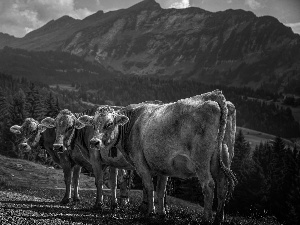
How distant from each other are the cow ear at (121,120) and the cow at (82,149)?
2.29m

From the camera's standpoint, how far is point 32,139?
23.5m

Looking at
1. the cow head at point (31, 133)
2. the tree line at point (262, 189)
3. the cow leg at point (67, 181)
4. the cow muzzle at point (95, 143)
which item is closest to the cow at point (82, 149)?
the cow leg at point (67, 181)

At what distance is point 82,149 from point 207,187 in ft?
32.8

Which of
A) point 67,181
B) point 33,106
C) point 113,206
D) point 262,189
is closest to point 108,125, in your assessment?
point 113,206

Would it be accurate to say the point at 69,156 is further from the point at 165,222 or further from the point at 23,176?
the point at 23,176

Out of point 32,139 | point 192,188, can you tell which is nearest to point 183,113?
point 32,139

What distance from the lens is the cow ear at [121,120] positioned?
1609 cm

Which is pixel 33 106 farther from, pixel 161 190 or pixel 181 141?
pixel 181 141

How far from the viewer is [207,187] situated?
42.5ft

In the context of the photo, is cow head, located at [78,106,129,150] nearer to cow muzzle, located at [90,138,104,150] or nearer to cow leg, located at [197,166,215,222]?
cow muzzle, located at [90,138,104,150]

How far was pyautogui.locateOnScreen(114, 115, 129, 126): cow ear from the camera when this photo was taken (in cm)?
1609

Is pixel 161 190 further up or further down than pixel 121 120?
further down

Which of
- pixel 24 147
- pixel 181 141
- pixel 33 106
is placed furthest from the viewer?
pixel 33 106

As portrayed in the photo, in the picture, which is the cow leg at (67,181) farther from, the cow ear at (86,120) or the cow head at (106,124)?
the cow head at (106,124)
